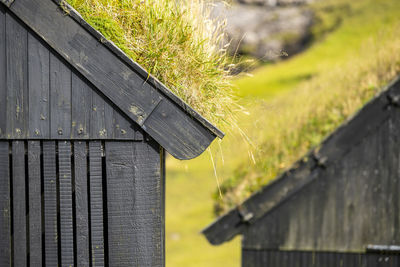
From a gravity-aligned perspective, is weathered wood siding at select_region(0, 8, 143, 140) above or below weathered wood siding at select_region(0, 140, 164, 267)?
above

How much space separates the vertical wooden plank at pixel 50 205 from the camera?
13.6 feet

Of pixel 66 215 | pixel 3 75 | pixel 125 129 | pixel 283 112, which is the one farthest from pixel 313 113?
pixel 3 75

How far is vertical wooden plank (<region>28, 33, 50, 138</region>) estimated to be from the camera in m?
4.10

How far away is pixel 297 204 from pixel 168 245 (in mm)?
Result: 13918

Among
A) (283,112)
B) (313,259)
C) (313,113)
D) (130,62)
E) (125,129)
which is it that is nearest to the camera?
(130,62)

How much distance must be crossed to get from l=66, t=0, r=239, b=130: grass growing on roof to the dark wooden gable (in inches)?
9.4

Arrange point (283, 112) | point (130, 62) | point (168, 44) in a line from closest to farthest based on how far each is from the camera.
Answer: point (130, 62), point (168, 44), point (283, 112)

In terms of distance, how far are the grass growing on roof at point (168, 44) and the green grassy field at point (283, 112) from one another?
1.68 feet

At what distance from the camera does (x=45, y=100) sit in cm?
411

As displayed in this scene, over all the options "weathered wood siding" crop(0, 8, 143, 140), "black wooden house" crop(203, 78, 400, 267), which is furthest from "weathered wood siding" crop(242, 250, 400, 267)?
"weathered wood siding" crop(0, 8, 143, 140)

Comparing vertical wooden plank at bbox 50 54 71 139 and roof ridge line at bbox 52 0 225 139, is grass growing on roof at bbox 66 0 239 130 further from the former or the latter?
vertical wooden plank at bbox 50 54 71 139

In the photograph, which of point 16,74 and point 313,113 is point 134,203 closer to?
point 16,74

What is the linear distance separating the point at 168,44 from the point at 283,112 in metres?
6.15

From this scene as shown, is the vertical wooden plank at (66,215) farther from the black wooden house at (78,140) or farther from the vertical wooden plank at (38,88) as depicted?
the vertical wooden plank at (38,88)
